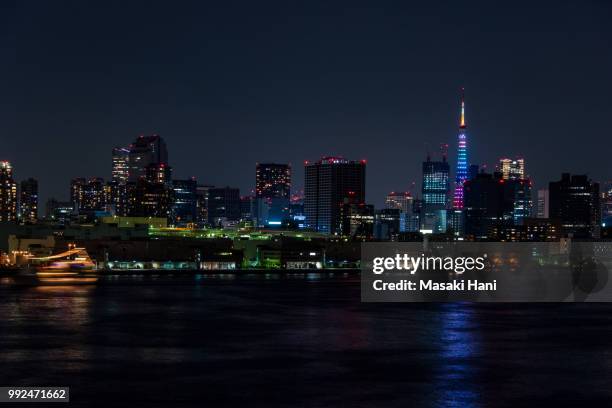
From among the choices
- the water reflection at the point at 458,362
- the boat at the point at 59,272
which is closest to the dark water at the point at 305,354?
the water reflection at the point at 458,362

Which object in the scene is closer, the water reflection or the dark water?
the water reflection

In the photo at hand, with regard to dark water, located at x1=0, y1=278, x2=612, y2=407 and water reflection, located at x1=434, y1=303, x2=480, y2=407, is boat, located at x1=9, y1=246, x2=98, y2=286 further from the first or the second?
water reflection, located at x1=434, y1=303, x2=480, y2=407

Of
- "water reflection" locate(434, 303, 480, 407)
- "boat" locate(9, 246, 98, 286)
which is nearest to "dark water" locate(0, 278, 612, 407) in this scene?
"water reflection" locate(434, 303, 480, 407)

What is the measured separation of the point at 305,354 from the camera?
2608cm

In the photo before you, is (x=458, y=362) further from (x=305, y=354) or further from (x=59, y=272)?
(x=59, y=272)

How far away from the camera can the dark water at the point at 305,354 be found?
19.8m

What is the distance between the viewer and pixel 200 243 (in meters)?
120

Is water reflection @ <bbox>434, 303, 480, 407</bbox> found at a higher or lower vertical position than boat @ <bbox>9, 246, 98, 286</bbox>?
lower

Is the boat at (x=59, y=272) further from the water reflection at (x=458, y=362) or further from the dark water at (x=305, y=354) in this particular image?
the water reflection at (x=458, y=362)

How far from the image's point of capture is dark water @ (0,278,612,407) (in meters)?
19.8

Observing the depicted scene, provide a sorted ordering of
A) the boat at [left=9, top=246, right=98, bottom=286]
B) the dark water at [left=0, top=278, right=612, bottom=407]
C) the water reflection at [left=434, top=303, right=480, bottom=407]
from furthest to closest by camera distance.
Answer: the boat at [left=9, top=246, right=98, bottom=286], the dark water at [left=0, top=278, right=612, bottom=407], the water reflection at [left=434, top=303, right=480, bottom=407]

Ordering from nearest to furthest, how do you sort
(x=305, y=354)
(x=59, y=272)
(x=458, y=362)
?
(x=458, y=362), (x=305, y=354), (x=59, y=272)

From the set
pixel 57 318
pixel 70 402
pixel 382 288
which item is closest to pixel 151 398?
pixel 70 402

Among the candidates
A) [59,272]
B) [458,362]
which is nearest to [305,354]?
[458,362]
